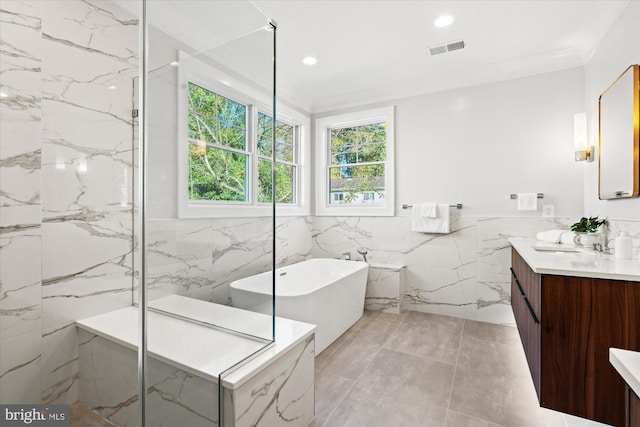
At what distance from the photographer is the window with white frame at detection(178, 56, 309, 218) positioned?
1.18 meters

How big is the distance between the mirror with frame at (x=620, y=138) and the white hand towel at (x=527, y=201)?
62cm

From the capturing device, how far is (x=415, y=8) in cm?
221

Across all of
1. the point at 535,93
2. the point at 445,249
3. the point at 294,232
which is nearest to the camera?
the point at 535,93

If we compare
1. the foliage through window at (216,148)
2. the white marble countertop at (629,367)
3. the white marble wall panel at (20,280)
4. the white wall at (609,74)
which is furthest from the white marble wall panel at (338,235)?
the white marble countertop at (629,367)

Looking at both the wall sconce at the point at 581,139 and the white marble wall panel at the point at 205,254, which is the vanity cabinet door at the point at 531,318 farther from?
the white marble wall panel at the point at 205,254

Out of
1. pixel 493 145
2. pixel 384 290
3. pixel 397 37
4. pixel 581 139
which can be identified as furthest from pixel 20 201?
pixel 581 139

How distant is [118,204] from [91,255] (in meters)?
0.37

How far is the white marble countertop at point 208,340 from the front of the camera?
111 centimetres

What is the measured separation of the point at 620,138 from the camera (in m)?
1.94

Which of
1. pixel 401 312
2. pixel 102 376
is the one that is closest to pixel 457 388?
pixel 401 312

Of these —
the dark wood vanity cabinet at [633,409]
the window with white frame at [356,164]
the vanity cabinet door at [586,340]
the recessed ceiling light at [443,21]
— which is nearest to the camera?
the dark wood vanity cabinet at [633,409]

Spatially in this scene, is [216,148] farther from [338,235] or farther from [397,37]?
[338,235]

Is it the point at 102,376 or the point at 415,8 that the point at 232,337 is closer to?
the point at 102,376

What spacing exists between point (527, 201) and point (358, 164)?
6.18 feet
